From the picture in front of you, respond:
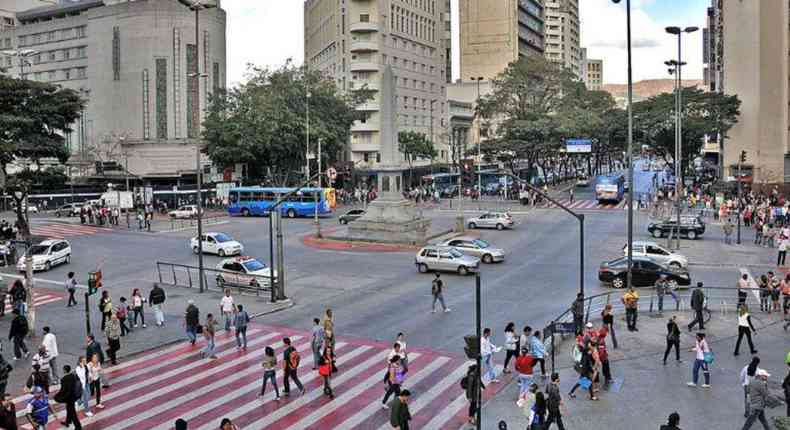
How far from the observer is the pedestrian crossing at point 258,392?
56.0ft

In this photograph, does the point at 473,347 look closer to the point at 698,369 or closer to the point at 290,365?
the point at 290,365

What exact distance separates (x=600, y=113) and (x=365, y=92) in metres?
31.4

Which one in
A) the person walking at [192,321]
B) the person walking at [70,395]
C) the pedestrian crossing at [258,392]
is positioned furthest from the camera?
the person walking at [192,321]

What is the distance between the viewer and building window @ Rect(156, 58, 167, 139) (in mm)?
94688

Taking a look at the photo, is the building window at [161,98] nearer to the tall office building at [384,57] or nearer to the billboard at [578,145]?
the tall office building at [384,57]

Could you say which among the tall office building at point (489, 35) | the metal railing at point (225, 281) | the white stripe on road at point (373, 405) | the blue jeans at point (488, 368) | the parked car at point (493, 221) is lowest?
the white stripe on road at point (373, 405)

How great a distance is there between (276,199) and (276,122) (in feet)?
33.6

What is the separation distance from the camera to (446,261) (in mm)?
36188

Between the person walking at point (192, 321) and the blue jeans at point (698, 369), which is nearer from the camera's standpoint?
the blue jeans at point (698, 369)

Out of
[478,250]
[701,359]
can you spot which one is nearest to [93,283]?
[478,250]

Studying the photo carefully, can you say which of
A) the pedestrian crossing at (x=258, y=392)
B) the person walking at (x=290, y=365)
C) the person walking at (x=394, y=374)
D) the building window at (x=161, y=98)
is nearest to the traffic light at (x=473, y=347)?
the pedestrian crossing at (x=258, y=392)

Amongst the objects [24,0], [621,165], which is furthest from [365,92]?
[621,165]

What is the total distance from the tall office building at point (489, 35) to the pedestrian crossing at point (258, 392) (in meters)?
128

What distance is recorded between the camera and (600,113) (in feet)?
327
